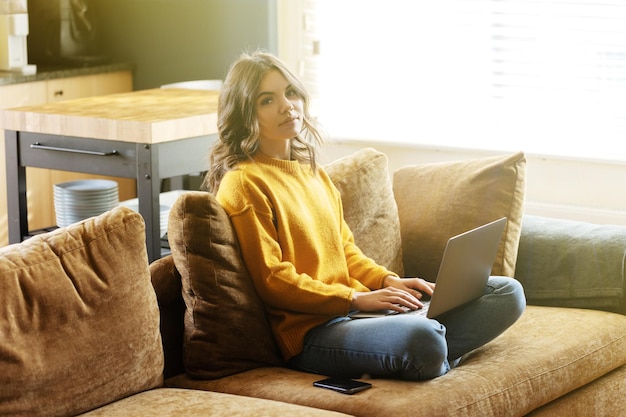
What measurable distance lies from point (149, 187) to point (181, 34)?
1.85 meters

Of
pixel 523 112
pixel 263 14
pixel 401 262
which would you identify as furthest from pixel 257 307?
pixel 263 14

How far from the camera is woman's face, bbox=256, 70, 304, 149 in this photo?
8.27 feet

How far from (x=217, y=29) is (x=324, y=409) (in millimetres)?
2828

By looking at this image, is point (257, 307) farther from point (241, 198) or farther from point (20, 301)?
point (20, 301)

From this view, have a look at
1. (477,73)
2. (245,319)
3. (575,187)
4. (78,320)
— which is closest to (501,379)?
(245,319)

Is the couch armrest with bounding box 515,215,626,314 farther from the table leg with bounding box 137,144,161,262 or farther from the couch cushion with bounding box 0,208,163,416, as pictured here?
the couch cushion with bounding box 0,208,163,416

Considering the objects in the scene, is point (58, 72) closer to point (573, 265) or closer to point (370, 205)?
point (370, 205)

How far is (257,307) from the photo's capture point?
93.4 inches

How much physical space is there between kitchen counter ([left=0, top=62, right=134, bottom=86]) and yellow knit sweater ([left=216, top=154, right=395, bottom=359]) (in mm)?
2197

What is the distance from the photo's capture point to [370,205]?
114 inches

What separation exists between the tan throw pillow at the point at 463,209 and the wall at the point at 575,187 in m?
0.99

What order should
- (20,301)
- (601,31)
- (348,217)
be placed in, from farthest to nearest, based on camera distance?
(601,31) < (348,217) < (20,301)

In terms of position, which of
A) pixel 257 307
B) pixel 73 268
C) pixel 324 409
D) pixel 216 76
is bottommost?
pixel 324 409

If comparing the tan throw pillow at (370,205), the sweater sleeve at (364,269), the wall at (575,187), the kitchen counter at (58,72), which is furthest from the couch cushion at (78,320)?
the kitchen counter at (58,72)
